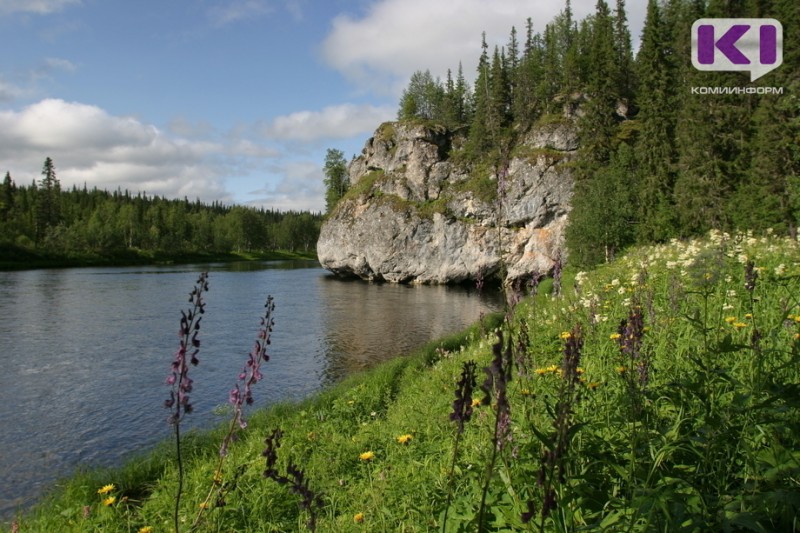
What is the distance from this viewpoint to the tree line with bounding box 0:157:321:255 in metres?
88.6

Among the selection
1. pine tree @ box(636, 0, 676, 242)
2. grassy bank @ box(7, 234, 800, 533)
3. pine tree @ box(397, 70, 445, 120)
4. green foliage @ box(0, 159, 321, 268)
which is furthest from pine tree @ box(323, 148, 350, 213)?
grassy bank @ box(7, 234, 800, 533)

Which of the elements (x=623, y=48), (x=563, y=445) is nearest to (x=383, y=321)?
(x=563, y=445)

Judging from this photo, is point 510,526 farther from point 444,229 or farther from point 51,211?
point 51,211

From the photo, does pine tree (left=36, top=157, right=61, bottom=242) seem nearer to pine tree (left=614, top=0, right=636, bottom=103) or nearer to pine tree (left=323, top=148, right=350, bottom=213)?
pine tree (left=323, top=148, right=350, bottom=213)

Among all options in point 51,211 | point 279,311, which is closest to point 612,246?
point 279,311

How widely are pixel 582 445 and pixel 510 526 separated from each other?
844 mm

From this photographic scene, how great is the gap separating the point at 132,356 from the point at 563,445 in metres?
23.3

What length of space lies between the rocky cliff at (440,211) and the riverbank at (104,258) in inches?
1585

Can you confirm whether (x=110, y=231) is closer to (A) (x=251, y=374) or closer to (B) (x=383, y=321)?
(B) (x=383, y=321)

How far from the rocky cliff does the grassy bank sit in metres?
42.6

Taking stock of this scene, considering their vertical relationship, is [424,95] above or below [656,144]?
above

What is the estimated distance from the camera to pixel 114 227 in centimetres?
10644

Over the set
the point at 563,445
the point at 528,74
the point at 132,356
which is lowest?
the point at 132,356

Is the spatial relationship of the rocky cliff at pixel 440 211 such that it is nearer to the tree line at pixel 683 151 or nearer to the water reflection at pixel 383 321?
the tree line at pixel 683 151
